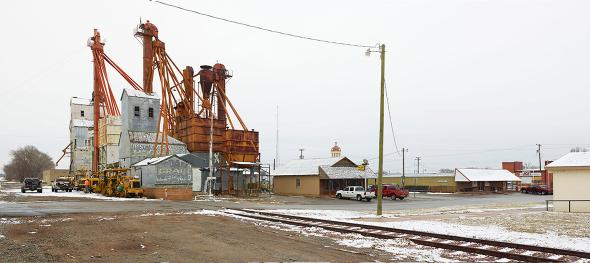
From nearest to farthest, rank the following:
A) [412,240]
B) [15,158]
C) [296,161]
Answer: [412,240] < [296,161] < [15,158]

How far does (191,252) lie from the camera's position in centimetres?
1220

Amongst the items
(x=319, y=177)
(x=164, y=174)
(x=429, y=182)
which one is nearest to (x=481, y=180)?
(x=429, y=182)

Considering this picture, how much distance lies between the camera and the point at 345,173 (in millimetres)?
56219

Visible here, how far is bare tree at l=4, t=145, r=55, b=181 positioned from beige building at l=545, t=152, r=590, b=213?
134891 mm

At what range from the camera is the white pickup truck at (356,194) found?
46.8 meters

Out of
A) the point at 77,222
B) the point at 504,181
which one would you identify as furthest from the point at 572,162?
the point at 504,181

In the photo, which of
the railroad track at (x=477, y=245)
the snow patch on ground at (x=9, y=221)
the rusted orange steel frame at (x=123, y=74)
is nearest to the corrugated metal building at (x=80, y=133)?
the rusted orange steel frame at (x=123, y=74)

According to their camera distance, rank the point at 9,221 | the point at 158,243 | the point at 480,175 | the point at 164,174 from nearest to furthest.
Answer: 1. the point at 158,243
2. the point at 9,221
3. the point at 164,174
4. the point at 480,175

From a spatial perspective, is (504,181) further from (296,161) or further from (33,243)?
(33,243)

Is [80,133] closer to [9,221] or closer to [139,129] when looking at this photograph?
[139,129]

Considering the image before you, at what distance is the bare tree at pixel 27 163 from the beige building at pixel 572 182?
135 m

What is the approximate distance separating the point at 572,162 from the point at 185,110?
49.5m

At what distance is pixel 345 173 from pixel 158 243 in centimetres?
4372

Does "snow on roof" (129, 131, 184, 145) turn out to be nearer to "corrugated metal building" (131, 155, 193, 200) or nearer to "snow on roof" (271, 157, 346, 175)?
"corrugated metal building" (131, 155, 193, 200)
